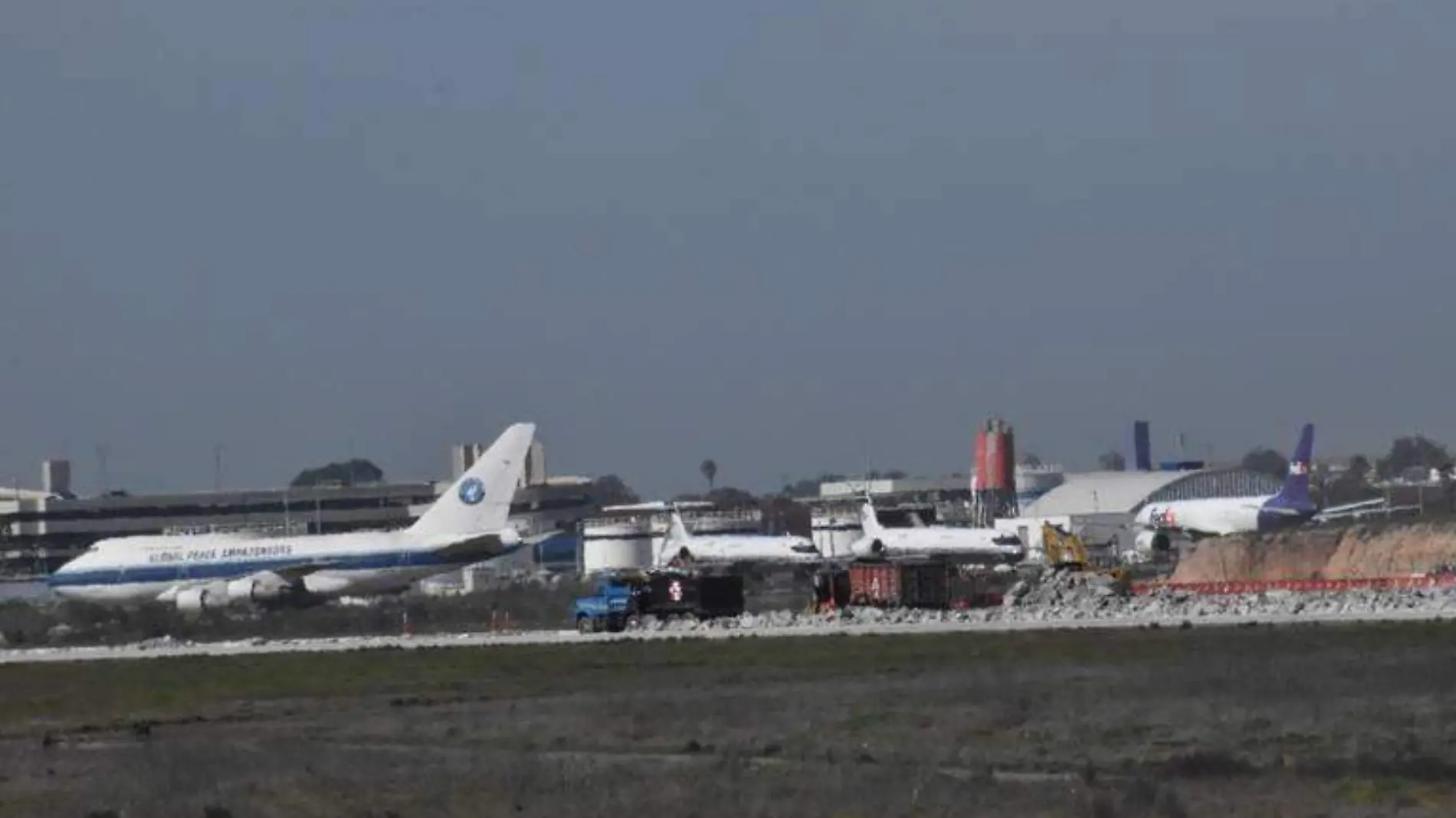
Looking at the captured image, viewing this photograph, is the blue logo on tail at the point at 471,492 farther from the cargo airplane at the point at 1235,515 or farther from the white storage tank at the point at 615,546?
the white storage tank at the point at 615,546

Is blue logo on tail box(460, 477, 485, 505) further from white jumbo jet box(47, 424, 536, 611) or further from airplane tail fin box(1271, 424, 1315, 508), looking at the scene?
airplane tail fin box(1271, 424, 1315, 508)

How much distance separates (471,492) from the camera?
321ft

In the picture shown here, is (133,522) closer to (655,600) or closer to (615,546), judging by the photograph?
(615,546)

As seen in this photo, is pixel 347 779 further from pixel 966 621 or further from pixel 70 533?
pixel 70 533

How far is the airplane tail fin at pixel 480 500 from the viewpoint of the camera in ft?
319

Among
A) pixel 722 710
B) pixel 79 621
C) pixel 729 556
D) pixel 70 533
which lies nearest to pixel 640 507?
pixel 70 533

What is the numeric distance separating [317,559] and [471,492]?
667 centimetres

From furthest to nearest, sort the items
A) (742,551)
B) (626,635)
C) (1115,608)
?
(742,551) < (1115,608) < (626,635)

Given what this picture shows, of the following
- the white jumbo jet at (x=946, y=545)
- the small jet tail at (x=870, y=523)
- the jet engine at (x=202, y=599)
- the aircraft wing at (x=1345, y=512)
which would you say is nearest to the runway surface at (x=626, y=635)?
the jet engine at (x=202, y=599)

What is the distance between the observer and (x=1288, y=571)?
106 meters

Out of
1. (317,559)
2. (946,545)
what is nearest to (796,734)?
(317,559)

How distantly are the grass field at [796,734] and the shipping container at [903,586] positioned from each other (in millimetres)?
25039

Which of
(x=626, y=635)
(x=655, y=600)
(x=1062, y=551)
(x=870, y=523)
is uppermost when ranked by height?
(x=870, y=523)

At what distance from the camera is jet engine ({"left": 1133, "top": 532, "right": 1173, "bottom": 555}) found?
150 m
